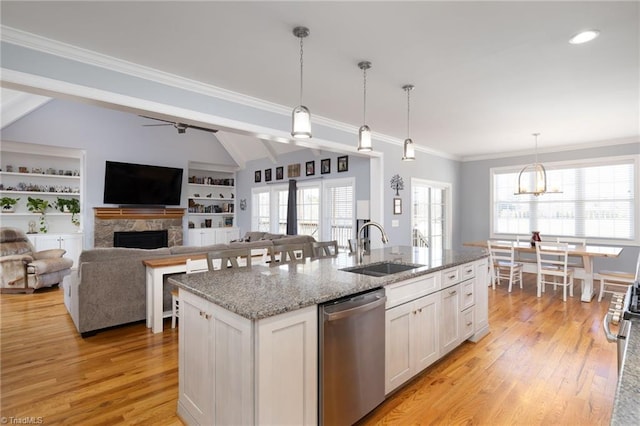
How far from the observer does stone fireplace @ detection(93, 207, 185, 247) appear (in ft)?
22.6

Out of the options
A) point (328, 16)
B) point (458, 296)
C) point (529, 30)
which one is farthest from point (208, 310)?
point (529, 30)

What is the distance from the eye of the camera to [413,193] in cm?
653

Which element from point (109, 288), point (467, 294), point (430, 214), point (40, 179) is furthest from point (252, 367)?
point (40, 179)

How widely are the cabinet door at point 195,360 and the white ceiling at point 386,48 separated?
1.96 metres

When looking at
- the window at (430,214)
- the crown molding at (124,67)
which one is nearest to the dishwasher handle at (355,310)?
the crown molding at (124,67)

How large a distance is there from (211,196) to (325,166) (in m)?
4.17

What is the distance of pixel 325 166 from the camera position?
6.58 meters

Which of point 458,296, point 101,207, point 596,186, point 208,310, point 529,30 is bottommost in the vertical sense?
point 458,296

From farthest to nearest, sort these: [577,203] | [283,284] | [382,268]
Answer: [577,203]
[382,268]
[283,284]

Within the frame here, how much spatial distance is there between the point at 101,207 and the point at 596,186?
10.1m

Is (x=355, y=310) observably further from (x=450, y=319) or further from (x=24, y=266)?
(x=24, y=266)

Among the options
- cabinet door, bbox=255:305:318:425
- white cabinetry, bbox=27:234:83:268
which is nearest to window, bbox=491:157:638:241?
cabinet door, bbox=255:305:318:425

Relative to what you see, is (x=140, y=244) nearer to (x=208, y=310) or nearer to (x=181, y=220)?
(x=181, y=220)

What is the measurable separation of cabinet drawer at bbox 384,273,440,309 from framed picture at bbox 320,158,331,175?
4.12 meters
